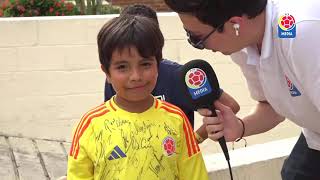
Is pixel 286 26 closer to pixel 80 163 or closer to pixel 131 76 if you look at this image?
pixel 131 76

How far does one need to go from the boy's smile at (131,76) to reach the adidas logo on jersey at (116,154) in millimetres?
182

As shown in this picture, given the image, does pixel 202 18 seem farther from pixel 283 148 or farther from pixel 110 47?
pixel 283 148

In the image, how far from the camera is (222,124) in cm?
221

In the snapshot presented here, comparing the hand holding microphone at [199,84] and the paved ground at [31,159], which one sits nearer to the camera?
the hand holding microphone at [199,84]

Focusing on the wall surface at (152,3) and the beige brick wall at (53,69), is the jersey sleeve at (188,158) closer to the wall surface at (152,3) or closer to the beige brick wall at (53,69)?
the beige brick wall at (53,69)

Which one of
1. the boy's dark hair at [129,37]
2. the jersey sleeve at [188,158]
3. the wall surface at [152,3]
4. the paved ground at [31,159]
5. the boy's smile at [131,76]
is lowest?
the paved ground at [31,159]

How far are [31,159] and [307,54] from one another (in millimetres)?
3714

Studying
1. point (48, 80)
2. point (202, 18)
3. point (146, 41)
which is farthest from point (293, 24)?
point (48, 80)

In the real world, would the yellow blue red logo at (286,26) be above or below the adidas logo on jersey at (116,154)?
above

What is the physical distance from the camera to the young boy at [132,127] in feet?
6.82

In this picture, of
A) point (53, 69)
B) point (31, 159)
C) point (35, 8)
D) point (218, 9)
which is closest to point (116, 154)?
point (218, 9)

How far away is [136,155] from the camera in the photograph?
6.82ft

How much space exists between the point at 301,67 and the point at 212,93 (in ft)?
1.22

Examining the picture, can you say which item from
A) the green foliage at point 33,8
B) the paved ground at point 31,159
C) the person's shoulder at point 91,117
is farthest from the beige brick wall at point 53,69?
the person's shoulder at point 91,117
